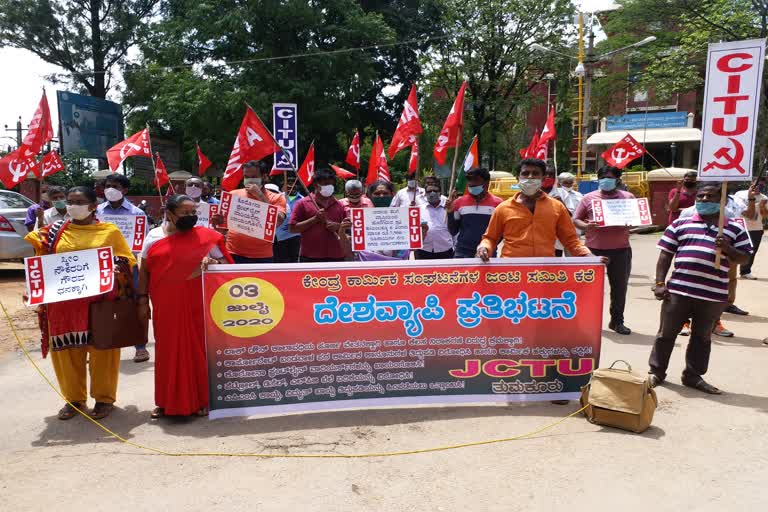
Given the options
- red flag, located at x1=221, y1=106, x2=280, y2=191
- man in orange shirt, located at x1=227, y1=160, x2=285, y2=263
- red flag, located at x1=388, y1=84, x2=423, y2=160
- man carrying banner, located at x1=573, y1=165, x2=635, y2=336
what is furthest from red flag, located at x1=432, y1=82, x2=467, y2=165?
man in orange shirt, located at x1=227, y1=160, x2=285, y2=263

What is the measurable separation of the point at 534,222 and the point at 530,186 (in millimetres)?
294

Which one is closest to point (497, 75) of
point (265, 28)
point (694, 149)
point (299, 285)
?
point (265, 28)

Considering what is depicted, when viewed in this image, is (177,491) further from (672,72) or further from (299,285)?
(672,72)

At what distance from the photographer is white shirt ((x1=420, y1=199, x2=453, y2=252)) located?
6891 mm

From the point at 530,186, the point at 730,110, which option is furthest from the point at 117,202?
the point at 730,110

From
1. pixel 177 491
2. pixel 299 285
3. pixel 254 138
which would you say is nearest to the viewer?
pixel 177 491

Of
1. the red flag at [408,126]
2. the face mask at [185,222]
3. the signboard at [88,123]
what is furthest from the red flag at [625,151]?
the signboard at [88,123]

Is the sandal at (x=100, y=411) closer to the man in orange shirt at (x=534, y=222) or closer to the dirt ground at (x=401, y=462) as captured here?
the dirt ground at (x=401, y=462)

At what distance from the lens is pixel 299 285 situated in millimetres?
4223

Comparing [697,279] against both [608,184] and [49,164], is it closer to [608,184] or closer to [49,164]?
[608,184]

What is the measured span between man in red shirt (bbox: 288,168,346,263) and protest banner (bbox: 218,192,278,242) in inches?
10.1

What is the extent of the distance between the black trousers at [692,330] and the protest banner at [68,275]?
4.47 meters

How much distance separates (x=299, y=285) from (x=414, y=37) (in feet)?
91.3

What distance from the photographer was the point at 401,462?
11.8ft
